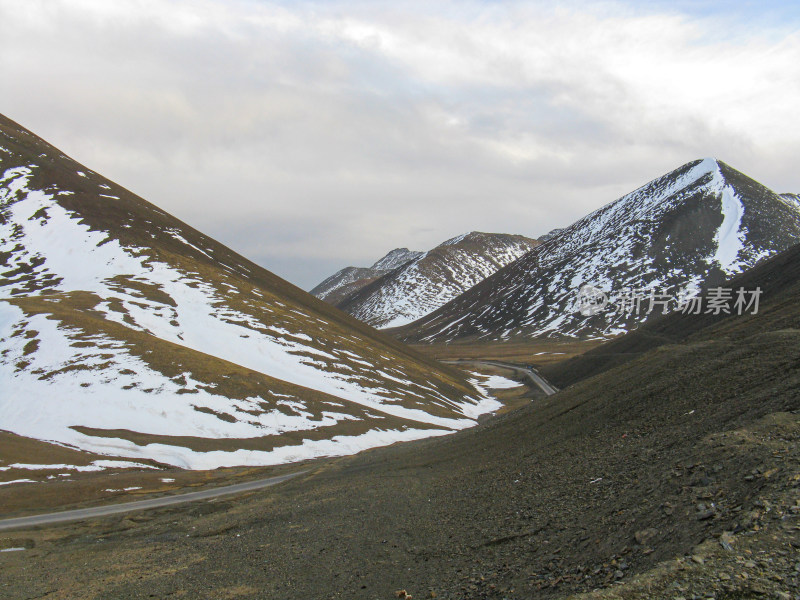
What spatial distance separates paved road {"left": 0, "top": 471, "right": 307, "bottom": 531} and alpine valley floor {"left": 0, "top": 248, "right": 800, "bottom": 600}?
125 inches

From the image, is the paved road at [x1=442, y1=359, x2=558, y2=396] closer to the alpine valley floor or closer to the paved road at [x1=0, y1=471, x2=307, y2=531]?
the paved road at [x1=0, y1=471, x2=307, y2=531]

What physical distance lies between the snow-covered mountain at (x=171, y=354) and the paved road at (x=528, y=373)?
1210cm

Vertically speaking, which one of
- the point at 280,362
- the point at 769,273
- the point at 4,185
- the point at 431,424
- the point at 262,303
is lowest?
the point at 431,424

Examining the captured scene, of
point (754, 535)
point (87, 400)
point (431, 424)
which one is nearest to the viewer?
point (754, 535)

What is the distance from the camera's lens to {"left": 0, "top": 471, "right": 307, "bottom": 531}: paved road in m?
40.0

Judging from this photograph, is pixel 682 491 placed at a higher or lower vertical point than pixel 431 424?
higher

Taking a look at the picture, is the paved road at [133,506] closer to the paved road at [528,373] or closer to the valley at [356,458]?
the valley at [356,458]

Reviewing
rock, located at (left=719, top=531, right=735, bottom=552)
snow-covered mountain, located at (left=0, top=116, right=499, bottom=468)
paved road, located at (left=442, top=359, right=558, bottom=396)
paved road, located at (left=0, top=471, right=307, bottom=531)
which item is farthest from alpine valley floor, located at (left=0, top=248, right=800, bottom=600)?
paved road, located at (left=442, top=359, right=558, bottom=396)

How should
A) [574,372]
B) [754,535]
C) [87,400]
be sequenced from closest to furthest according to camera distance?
1. [754,535]
2. [87,400]
3. [574,372]

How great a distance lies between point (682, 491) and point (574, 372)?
10187cm

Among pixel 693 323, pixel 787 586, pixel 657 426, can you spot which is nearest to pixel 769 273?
pixel 693 323

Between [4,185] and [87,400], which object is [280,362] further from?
[4,185]

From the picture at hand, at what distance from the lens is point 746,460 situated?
18125 mm

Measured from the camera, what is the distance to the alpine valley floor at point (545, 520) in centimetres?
1431
